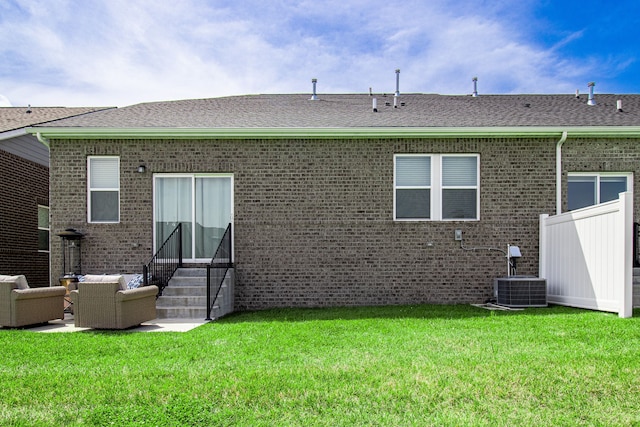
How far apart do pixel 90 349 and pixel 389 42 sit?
1083 cm

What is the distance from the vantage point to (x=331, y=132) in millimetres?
9961

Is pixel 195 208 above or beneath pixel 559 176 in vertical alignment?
beneath

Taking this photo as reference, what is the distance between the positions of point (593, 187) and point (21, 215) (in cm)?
1475

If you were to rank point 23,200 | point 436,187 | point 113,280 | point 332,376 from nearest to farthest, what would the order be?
point 332,376 < point 113,280 < point 436,187 < point 23,200

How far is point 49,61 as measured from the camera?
13.8 meters

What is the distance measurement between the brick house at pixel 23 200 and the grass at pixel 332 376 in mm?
7133

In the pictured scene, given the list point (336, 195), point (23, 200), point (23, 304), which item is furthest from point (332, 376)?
point (23, 200)

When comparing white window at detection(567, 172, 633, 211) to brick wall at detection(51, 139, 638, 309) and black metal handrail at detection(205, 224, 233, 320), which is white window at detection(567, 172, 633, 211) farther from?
black metal handrail at detection(205, 224, 233, 320)

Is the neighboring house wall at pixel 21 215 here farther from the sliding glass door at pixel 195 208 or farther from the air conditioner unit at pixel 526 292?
the air conditioner unit at pixel 526 292

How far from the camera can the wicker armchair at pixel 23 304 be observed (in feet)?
24.6

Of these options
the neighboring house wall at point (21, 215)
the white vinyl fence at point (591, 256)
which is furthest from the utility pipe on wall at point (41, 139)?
the white vinyl fence at point (591, 256)

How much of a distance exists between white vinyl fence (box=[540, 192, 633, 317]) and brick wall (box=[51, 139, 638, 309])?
442mm

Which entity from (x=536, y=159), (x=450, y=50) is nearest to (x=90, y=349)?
(x=536, y=159)

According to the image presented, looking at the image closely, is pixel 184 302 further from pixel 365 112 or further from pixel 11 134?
pixel 11 134
